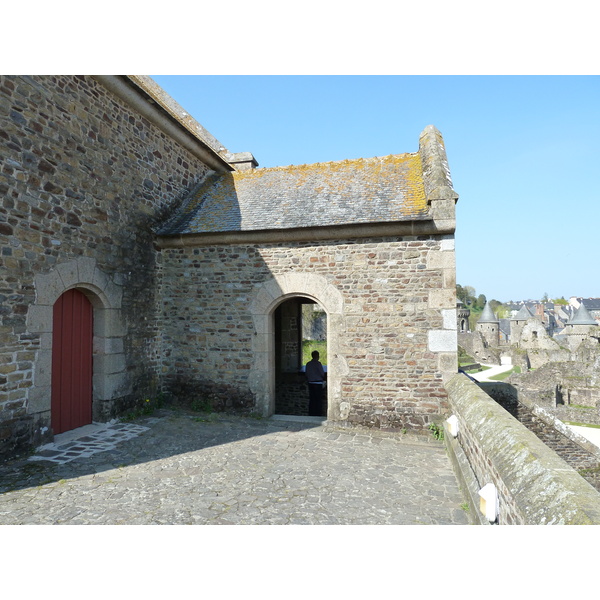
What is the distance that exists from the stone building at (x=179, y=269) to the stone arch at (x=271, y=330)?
0.03 meters

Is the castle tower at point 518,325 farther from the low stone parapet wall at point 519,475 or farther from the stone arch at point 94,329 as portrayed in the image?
the stone arch at point 94,329

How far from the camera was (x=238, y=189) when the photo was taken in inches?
359

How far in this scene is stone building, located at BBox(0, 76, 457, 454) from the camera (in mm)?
→ 5195

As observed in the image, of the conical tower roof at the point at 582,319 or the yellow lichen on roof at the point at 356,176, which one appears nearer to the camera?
the yellow lichen on roof at the point at 356,176

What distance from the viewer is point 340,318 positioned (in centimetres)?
Result: 704

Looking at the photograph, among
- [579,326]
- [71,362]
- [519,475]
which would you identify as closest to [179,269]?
[71,362]

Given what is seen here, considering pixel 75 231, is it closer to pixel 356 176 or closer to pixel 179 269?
pixel 179 269

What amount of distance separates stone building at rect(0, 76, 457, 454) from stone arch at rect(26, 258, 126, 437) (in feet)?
0.07

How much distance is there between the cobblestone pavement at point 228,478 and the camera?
12.2 feet

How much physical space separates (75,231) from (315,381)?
566 centimetres

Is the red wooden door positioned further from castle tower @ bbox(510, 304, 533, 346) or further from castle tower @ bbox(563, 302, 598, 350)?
castle tower @ bbox(510, 304, 533, 346)

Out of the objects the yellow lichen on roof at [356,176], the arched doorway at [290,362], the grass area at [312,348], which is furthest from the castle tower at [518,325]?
→ the yellow lichen on roof at [356,176]

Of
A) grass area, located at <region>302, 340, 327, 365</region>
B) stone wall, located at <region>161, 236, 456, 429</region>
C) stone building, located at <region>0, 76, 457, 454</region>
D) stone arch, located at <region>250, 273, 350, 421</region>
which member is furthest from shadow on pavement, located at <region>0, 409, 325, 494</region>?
grass area, located at <region>302, 340, 327, 365</region>

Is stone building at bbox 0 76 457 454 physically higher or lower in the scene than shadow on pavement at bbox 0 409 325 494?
higher
